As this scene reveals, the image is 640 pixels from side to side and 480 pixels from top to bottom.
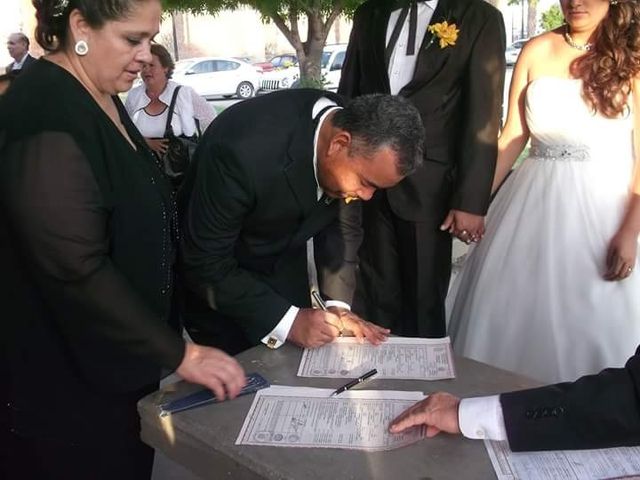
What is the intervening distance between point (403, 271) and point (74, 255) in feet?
6.18

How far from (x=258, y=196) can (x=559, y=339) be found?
146cm

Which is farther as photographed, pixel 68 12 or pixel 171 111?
pixel 171 111

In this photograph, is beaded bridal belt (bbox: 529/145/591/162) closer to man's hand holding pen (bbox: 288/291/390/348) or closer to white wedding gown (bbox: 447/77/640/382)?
white wedding gown (bbox: 447/77/640/382)

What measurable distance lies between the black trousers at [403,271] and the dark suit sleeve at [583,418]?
159 cm

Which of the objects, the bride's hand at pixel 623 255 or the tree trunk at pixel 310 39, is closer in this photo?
the bride's hand at pixel 623 255

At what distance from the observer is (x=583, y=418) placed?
4.16ft

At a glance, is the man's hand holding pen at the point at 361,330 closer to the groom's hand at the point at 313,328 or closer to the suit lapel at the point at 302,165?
the groom's hand at the point at 313,328

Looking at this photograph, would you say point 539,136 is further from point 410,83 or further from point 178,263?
point 178,263

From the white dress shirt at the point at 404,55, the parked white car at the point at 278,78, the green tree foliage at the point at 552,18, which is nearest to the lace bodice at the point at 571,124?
the white dress shirt at the point at 404,55

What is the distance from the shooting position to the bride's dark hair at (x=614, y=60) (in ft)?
8.10

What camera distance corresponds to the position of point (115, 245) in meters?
1.46

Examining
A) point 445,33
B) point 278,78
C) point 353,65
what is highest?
point 445,33

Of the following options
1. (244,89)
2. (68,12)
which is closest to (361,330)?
(68,12)

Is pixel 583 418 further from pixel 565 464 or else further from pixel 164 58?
pixel 164 58
